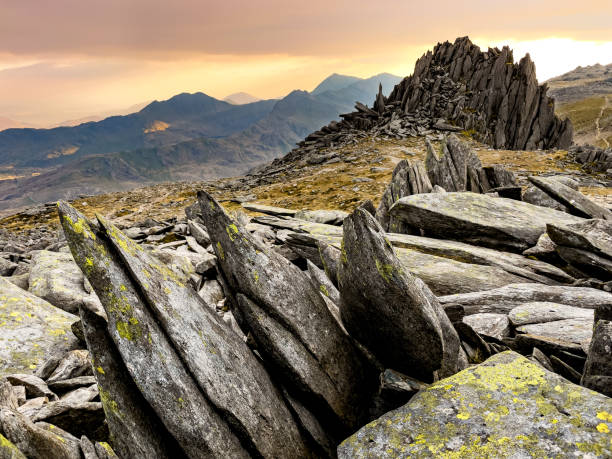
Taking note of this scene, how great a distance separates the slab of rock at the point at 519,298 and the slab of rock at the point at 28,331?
15.0 m

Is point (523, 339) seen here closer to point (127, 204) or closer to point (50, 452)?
point (50, 452)

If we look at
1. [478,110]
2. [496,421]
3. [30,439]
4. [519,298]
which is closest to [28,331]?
Answer: [30,439]

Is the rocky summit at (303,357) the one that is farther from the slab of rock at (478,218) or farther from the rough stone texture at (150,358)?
the slab of rock at (478,218)

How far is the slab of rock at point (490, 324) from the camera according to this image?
12.3 meters

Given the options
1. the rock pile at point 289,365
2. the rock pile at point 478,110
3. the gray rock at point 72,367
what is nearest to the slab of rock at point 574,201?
the rock pile at point 289,365

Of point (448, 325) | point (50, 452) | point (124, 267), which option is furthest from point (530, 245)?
point (50, 452)

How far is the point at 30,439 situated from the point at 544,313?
1526 cm

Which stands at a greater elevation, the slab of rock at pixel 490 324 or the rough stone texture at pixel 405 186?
the rough stone texture at pixel 405 186

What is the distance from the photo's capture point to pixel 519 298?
14.6m

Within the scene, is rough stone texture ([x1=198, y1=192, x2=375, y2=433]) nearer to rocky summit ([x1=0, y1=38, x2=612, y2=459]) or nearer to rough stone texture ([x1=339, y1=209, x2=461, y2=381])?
rocky summit ([x1=0, y1=38, x2=612, y2=459])

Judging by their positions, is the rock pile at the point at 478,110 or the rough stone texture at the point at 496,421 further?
the rock pile at the point at 478,110

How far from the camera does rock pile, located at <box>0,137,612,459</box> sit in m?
7.15

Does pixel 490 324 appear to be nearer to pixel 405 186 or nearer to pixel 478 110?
pixel 405 186

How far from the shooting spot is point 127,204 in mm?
77562
